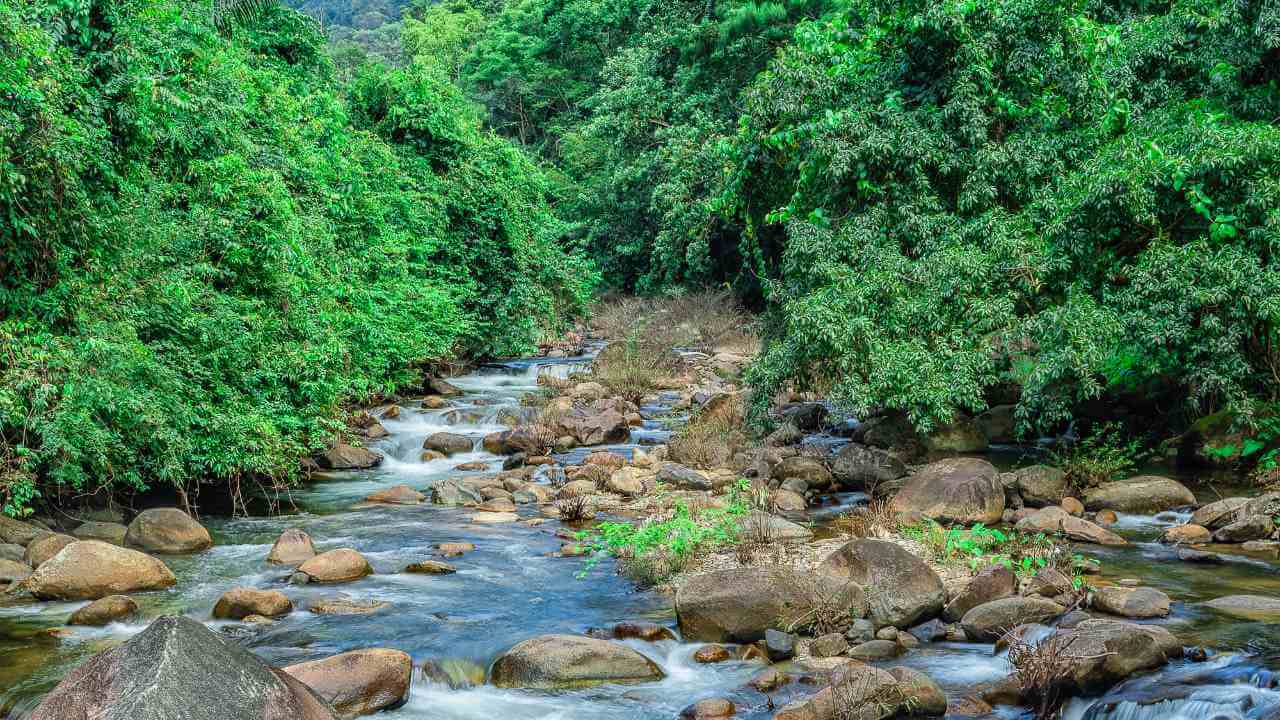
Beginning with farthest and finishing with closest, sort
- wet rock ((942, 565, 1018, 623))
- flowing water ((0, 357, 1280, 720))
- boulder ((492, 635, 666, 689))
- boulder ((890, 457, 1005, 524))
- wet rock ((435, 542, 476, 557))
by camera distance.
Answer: boulder ((890, 457, 1005, 524)) < wet rock ((435, 542, 476, 557)) < wet rock ((942, 565, 1018, 623)) < boulder ((492, 635, 666, 689)) < flowing water ((0, 357, 1280, 720))

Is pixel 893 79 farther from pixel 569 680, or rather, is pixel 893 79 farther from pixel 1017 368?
pixel 569 680

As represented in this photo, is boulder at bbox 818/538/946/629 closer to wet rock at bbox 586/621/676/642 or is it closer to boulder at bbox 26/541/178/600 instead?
wet rock at bbox 586/621/676/642

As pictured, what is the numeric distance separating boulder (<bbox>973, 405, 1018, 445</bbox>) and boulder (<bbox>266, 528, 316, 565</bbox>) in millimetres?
9085

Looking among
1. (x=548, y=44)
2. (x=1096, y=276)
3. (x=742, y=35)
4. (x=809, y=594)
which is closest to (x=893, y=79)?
(x=1096, y=276)

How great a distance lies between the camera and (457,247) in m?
21.8

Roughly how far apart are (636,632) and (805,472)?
5271 mm

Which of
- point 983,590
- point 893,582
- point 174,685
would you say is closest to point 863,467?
point 983,590

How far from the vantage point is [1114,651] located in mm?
6164

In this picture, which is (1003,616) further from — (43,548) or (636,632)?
(43,548)

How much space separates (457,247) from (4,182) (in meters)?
13.5

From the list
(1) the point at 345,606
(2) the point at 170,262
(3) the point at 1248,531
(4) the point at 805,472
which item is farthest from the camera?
(4) the point at 805,472

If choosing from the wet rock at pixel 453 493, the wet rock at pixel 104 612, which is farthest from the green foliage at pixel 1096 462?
the wet rock at pixel 104 612

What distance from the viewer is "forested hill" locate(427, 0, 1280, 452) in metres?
10.4

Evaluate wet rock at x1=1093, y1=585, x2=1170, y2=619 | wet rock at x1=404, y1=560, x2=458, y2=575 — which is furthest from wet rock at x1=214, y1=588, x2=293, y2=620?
wet rock at x1=1093, y1=585, x2=1170, y2=619
